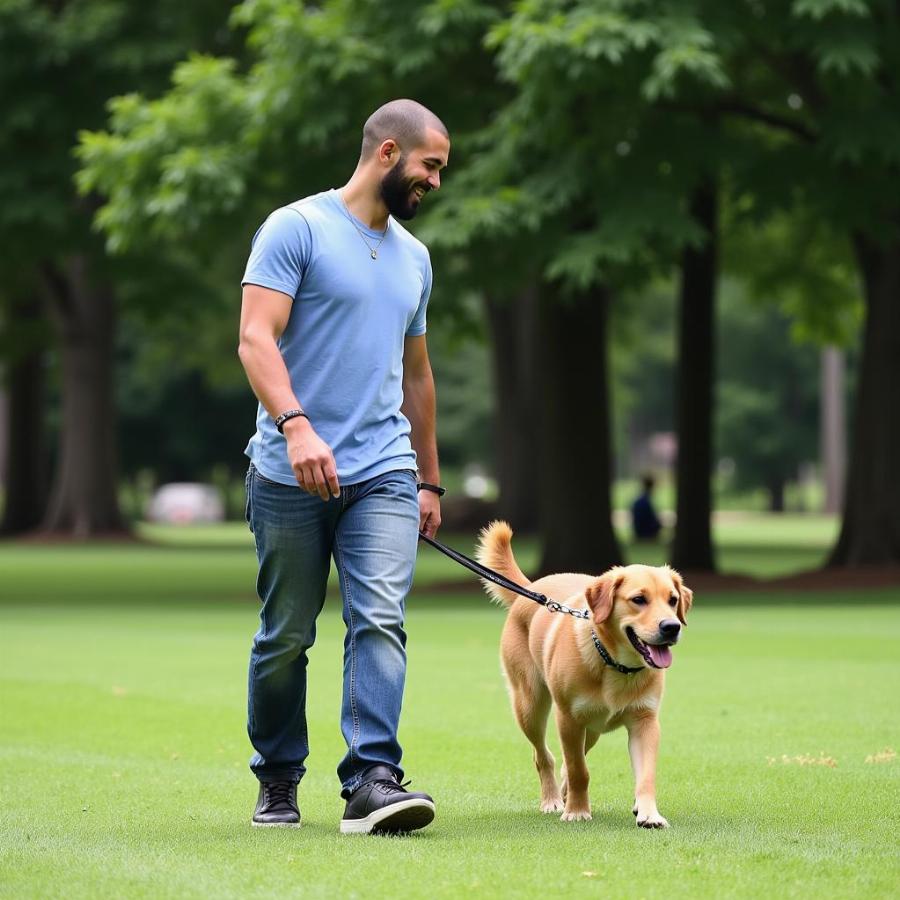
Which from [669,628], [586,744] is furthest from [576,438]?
[669,628]

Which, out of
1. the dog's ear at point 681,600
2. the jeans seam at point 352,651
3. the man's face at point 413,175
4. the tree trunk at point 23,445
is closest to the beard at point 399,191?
the man's face at point 413,175

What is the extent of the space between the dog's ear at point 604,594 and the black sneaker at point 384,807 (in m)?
0.87

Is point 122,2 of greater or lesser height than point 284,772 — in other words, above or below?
above

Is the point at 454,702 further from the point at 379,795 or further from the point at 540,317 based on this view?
the point at 540,317

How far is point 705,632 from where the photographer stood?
51.1 ft

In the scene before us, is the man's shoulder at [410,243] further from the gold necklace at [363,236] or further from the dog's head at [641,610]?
the dog's head at [641,610]

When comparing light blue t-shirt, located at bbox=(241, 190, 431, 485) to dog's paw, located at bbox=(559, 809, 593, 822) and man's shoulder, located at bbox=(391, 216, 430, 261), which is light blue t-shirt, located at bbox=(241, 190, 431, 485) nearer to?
man's shoulder, located at bbox=(391, 216, 430, 261)

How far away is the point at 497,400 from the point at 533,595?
3255 centimetres

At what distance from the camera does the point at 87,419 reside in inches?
1527

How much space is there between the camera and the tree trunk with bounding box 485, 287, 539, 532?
37781 mm

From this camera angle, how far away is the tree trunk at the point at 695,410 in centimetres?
2420

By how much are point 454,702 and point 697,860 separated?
17.1 feet

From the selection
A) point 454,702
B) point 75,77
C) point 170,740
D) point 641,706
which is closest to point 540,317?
point 75,77

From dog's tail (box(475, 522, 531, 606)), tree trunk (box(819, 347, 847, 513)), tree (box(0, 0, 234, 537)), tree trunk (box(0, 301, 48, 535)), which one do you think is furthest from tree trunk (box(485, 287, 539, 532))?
dog's tail (box(475, 522, 531, 606))
